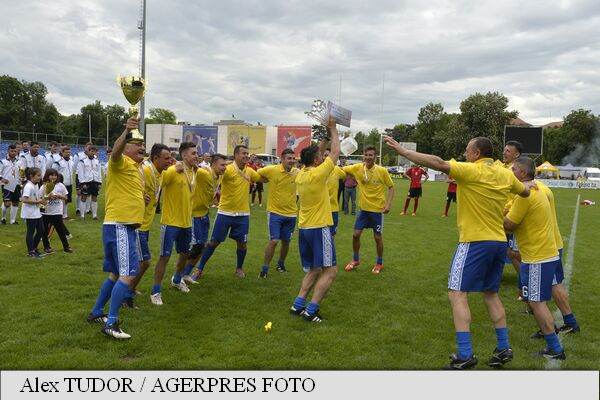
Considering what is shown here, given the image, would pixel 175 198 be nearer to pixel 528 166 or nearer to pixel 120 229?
pixel 120 229

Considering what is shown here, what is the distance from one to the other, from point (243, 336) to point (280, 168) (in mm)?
3646

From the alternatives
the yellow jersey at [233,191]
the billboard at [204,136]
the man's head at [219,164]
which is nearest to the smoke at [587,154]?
the billboard at [204,136]

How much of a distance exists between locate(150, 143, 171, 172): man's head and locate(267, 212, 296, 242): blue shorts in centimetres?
235

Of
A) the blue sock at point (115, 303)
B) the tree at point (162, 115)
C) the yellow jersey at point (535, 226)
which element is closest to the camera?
the yellow jersey at point (535, 226)

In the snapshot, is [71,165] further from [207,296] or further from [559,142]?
[559,142]

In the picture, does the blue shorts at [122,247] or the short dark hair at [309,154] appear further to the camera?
the short dark hair at [309,154]

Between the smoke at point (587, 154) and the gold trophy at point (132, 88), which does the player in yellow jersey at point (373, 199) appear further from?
the smoke at point (587, 154)

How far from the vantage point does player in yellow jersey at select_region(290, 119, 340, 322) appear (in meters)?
5.90

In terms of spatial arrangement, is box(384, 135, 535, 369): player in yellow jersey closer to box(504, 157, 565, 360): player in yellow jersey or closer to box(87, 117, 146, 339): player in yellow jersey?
box(504, 157, 565, 360): player in yellow jersey

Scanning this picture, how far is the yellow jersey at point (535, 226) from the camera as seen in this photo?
5004 mm

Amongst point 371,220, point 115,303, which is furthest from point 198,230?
point 371,220

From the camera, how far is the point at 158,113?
455ft

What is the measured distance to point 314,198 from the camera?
6.02 metres

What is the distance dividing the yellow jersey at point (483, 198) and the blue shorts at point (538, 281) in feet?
2.29
